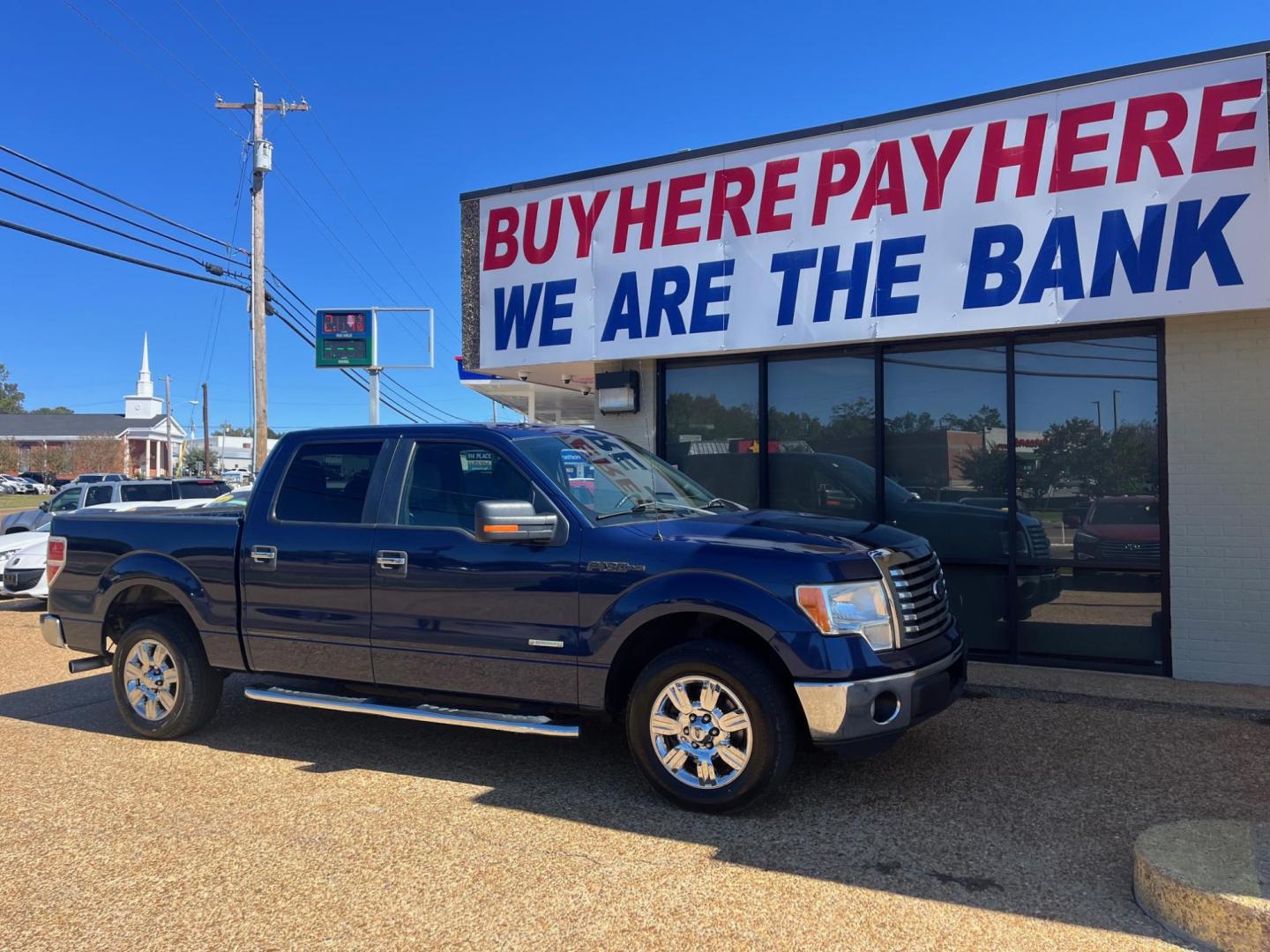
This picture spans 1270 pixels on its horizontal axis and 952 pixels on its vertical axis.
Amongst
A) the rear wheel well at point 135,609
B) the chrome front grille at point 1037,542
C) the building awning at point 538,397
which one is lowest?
the rear wheel well at point 135,609

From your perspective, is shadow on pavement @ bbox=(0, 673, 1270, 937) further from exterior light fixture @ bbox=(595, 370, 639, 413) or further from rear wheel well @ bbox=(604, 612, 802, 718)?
exterior light fixture @ bbox=(595, 370, 639, 413)

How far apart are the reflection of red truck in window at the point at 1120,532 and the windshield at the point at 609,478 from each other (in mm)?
3459

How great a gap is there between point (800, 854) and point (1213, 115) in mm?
5910

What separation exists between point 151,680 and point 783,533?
4.19m

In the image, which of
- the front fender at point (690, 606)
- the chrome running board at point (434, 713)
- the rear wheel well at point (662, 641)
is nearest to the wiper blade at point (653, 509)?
the front fender at point (690, 606)

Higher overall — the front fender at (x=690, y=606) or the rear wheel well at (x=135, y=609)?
the front fender at (x=690, y=606)

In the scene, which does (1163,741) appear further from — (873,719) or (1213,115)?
(1213,115)

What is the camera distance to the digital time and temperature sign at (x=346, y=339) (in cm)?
1961

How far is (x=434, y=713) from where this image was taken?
5125mm

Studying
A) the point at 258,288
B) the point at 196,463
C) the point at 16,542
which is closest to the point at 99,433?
the point at 196,463

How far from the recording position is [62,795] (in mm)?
5047

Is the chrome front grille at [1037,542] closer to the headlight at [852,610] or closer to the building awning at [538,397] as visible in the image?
the headlight at [852,610]

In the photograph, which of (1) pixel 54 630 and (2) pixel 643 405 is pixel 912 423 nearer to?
(2) pixel 643 405

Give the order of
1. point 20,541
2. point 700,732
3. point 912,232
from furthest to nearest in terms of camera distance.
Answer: point 20,541 → point 912,232 → point 700,732
